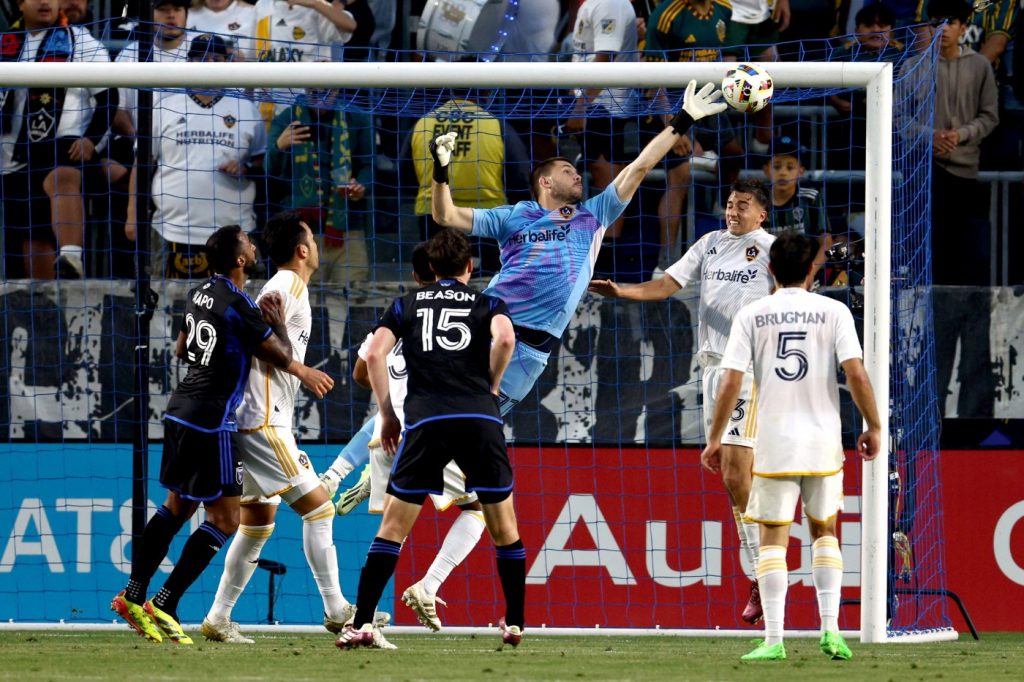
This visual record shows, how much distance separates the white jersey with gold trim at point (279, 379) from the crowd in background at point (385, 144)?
2.68m

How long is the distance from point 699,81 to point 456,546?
2.84 metres

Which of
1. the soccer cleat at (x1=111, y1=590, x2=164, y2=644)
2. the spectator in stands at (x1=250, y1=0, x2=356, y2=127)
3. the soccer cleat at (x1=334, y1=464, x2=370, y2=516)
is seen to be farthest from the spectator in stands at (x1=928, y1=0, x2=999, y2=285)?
the soccer cleat at (x1=111, y1=590, x2=164, y2=644)

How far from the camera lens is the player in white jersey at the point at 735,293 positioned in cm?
880

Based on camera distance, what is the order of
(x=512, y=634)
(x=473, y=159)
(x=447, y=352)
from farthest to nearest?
1. (x=473, y=159)
2. (x=512, y=634)
3. (x=447, y=352)

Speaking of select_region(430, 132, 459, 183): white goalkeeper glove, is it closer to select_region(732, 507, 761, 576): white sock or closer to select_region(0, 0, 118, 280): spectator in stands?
select_region(732, 507, 761, 576): white sock

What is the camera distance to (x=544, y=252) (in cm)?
877

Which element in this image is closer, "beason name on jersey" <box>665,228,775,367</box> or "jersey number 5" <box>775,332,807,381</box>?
"jersey number 5" <box>775,332,807,381</box>

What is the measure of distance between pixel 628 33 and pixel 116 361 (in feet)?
14.5

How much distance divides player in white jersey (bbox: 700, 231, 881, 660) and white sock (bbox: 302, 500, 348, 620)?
218cm

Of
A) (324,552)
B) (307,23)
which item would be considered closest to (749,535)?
(324,552)

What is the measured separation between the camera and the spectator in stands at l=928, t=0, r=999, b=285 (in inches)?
461

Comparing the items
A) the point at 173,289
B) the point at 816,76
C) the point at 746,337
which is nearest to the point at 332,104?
the point at 173,289

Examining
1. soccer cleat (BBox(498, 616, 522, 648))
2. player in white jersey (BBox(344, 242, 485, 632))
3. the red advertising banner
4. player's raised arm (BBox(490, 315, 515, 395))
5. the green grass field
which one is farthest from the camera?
the red advertising banner

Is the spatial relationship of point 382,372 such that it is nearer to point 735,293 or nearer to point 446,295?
point 446,295
